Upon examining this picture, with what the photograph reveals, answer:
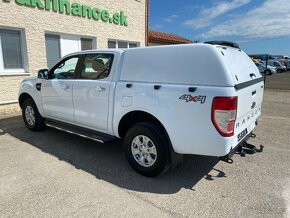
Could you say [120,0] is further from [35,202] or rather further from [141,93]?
[35,202]

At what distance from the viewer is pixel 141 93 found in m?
3.62

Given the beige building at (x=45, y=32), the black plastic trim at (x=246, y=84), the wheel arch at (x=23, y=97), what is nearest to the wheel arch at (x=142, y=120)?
the black plastic trim at (x=246, y=84)

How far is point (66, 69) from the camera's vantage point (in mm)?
5203

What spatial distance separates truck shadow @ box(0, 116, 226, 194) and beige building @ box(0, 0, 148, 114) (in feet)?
9.14

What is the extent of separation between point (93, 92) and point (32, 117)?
253 cm

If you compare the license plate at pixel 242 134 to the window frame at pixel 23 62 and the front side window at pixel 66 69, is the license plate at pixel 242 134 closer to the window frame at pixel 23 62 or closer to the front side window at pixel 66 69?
the front side window at pixel 66 69

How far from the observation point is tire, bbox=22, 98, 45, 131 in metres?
5.80

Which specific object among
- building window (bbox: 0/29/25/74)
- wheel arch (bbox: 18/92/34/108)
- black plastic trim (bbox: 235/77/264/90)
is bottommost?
wheel arch (bbox: 18/92/34/108)

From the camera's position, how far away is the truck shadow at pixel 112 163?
3557 millimetres

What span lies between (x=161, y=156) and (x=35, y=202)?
1734mm

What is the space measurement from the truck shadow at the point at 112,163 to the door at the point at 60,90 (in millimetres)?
566

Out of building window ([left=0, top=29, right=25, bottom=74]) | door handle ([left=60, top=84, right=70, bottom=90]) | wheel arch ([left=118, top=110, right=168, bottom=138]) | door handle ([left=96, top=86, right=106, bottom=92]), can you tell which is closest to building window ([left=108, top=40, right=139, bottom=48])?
building window ([left=0, top=29, right=25, bottom=74])

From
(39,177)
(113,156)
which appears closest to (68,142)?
(113,156)

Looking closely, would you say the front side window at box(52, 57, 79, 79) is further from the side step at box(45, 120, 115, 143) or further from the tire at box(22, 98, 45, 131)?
the tire at box(22, 98, 45, 131)
